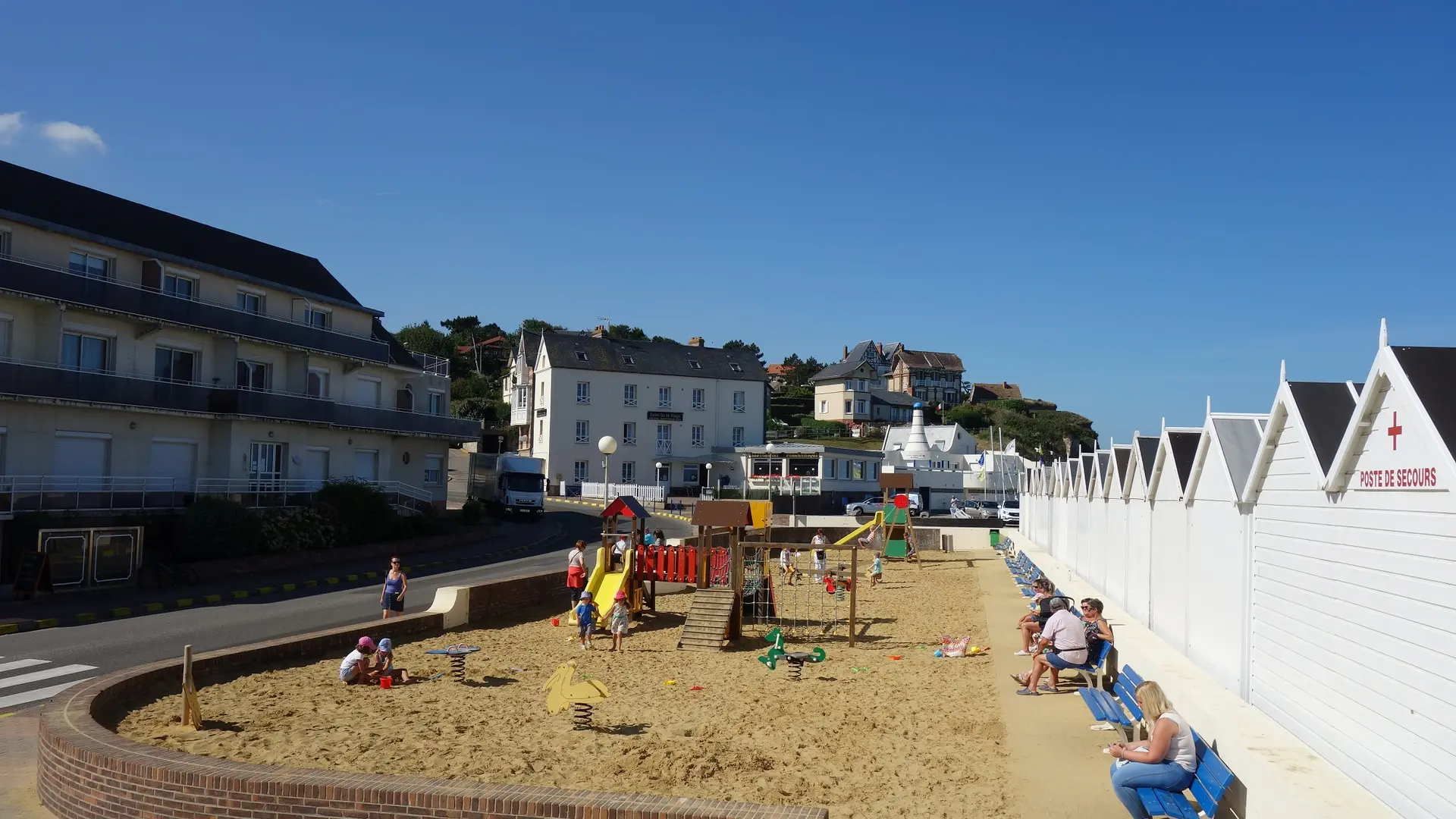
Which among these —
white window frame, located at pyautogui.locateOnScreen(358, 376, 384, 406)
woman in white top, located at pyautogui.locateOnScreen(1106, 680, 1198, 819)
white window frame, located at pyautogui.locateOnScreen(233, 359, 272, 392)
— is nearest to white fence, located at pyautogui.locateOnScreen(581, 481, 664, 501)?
white window frame, located at pyautogui.locateOnScreen(358, 376, 384, 406)

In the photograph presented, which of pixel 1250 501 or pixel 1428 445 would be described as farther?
pixel 1250 501

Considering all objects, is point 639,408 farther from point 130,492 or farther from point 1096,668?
point 1096,668

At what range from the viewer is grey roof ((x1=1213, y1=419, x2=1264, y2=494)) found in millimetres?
12961

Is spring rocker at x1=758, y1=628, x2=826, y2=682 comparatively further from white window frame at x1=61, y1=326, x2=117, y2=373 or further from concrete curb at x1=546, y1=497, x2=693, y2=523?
concrete curb at x1=546, y1=497, x2=693, y2=523

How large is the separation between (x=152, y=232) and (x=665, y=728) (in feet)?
102

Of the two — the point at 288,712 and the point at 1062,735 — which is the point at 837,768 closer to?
the point at 1062,735

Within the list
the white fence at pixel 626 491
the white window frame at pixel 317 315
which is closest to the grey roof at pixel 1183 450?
the white window frame at pixel 317 315

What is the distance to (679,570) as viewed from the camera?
22.4m

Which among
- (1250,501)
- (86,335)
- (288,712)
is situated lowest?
(288,712)

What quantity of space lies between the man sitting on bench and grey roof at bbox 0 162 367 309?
2833 cm

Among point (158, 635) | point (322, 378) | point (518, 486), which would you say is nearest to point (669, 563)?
point (158, 635)

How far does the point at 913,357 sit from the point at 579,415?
76490 millimetres

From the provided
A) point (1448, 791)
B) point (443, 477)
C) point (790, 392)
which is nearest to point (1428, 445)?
point (1448, 791)

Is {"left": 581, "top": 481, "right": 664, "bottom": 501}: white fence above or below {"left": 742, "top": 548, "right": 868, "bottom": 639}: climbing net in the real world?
above
